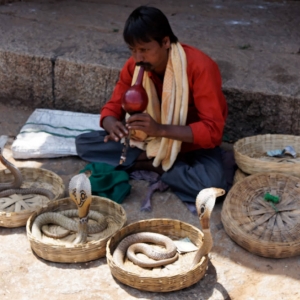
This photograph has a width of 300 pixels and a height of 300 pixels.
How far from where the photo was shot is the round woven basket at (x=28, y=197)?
3.34 metres

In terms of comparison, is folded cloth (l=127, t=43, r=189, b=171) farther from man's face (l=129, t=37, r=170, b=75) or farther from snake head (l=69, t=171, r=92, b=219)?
snake head (l=69, t=171, r=92, b=219)

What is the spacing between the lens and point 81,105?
481cm

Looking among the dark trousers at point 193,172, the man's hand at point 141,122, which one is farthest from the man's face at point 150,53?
the dark trousers at point 193,172

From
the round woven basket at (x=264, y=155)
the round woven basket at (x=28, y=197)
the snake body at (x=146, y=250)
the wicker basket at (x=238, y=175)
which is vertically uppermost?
the round woven basket at (x=264, y=155)

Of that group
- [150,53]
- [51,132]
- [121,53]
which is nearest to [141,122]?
[150,53]

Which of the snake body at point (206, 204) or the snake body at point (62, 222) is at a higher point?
the snake body at point (206, 204)

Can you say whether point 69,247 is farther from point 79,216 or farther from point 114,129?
point 114,129

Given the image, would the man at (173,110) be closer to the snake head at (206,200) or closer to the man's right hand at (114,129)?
the man's right hand at (114,129)

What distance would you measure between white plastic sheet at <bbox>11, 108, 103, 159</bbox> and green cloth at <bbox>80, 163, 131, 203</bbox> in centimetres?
52

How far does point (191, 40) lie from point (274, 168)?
1.74 m

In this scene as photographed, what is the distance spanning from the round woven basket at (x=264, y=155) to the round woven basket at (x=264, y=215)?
0.08m

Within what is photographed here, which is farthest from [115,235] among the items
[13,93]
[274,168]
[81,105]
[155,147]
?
[13,93]

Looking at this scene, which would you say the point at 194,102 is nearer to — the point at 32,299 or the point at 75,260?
the point at 75,260

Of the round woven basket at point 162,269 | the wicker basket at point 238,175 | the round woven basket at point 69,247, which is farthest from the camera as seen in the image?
the wicker basket at point 238,175
